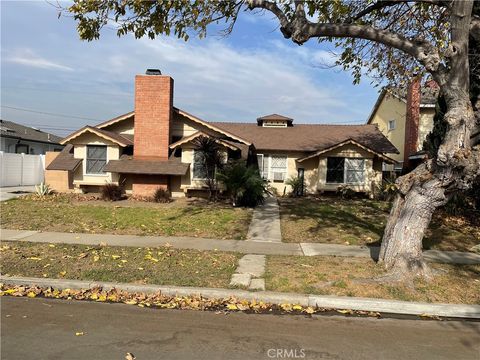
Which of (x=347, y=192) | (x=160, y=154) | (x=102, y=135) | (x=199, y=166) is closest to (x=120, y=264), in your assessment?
(x=199, y=166)

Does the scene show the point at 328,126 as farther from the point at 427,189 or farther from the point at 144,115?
the point at 427,189

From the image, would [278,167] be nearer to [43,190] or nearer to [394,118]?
[394,118]

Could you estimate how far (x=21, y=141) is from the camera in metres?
34.7

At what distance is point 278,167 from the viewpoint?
24.0 m

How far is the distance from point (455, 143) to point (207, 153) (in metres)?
12.0

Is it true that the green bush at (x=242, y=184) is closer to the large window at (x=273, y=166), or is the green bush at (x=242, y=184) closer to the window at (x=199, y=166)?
the window at (x=199, y=166)

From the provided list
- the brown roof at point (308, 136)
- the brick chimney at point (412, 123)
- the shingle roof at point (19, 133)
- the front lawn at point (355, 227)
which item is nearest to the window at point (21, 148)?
the shingle roof at point (19, 133)

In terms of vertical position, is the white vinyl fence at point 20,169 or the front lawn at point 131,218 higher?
the white vinyl fence at point 20,169

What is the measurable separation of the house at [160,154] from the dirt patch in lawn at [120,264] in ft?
29.8

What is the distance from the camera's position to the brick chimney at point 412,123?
79.4 ft

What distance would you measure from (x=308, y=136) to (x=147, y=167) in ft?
34.7

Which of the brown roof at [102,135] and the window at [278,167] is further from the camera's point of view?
the window at [278,167]

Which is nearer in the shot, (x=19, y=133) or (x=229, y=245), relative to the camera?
(x=229, y=245)

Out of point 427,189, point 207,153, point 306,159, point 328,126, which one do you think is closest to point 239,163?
point 207,153
